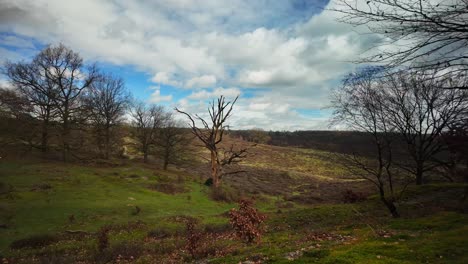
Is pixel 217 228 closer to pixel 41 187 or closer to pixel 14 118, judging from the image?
pixel 41 187

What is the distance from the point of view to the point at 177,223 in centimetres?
2266

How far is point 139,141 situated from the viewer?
55.4 meters

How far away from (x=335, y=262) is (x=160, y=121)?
50728mm

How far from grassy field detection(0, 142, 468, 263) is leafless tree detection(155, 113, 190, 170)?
27.2 ft

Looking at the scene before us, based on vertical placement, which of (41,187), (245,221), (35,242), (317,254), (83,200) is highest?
(317,254)

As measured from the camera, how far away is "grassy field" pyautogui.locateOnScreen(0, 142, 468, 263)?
9.24 meters

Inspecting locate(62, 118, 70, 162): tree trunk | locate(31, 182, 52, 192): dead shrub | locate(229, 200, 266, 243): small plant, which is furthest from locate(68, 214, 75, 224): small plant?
locate(62, 118, 70, 162): tree trunk

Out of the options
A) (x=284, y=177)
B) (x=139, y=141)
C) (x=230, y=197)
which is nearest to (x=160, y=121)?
(x=139, y=141)

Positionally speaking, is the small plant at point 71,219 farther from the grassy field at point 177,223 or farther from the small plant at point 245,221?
the small plant at point 245,221

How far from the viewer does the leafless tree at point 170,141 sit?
5238cm

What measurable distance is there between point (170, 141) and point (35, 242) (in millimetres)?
36086

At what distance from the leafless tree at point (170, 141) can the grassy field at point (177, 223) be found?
27.2ft

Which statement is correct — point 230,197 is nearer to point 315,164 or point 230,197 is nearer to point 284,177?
point 284,177

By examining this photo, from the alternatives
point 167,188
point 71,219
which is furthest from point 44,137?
point 71,219
